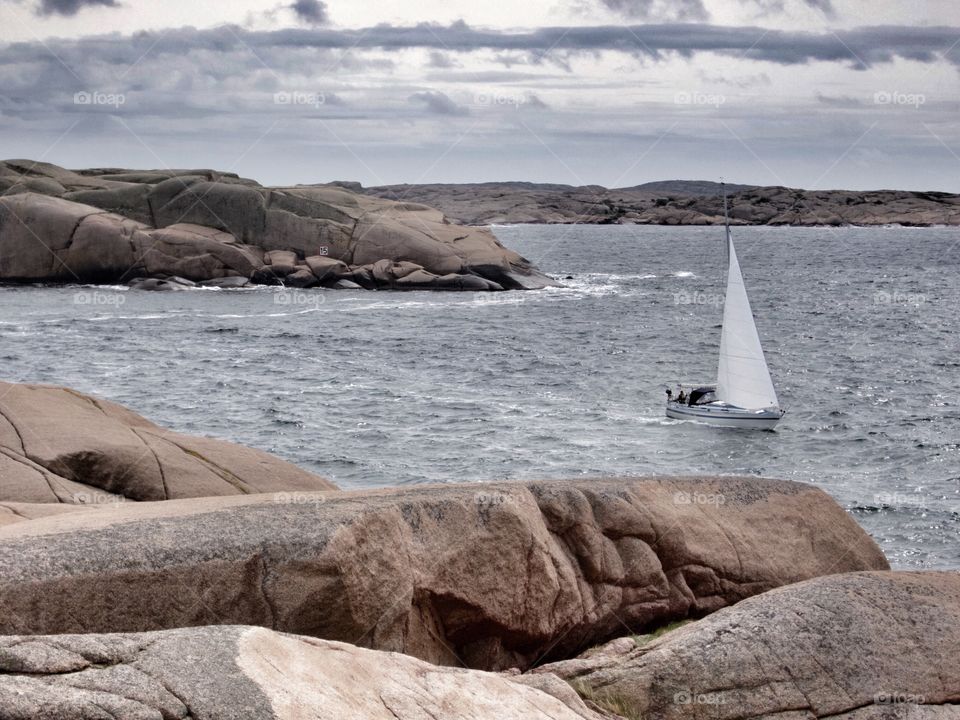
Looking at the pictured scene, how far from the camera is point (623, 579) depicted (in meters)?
12.3

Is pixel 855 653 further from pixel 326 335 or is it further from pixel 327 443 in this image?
pixel 326 335

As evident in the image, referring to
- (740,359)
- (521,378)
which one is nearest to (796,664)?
(740,359)

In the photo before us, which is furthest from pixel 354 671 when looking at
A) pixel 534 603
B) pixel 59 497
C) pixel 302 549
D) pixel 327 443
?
pixel 327 443

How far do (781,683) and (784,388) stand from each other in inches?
1514
